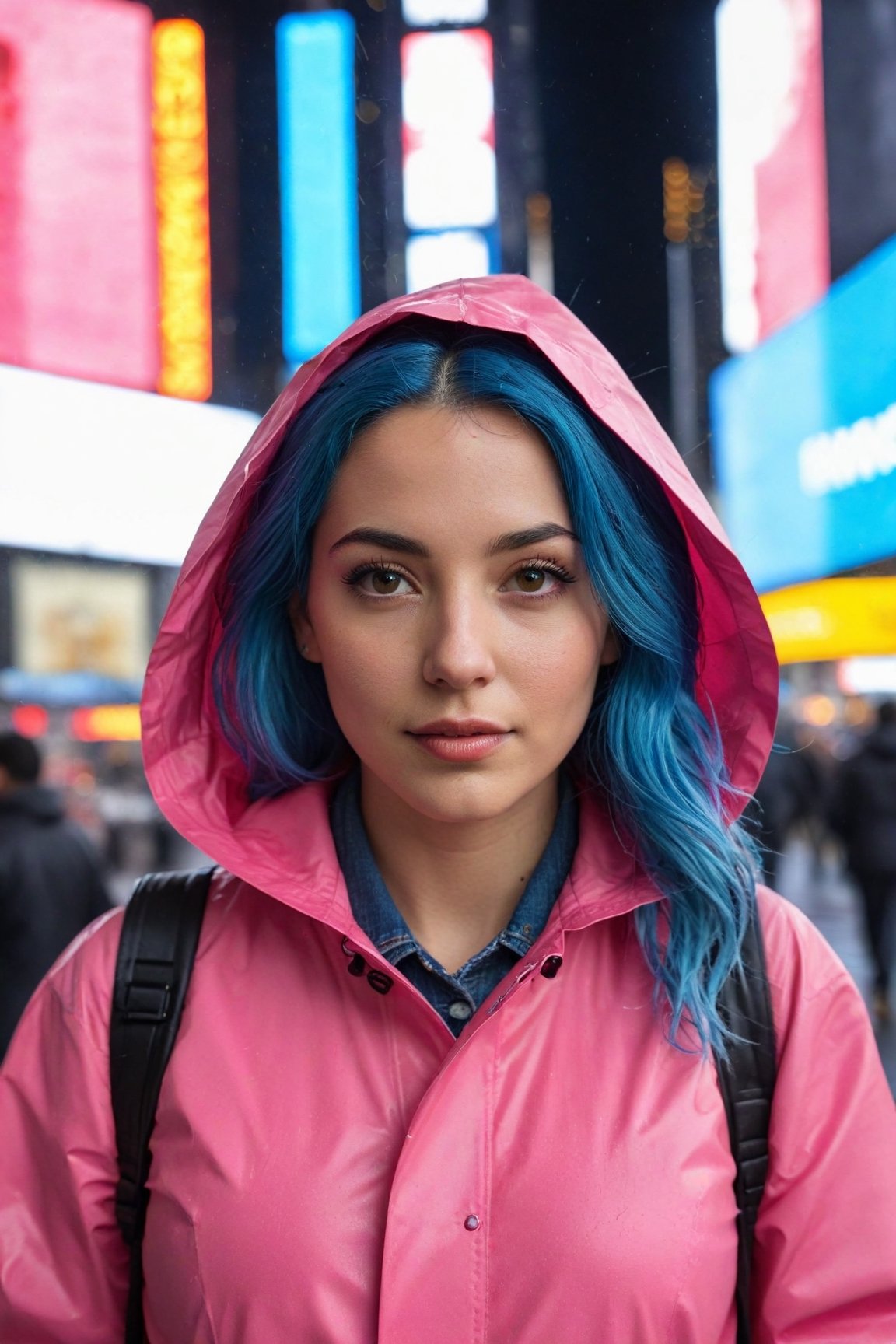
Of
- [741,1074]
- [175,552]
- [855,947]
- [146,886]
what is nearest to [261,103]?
[175,552]

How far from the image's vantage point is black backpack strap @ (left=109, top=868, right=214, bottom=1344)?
1361 millimetres

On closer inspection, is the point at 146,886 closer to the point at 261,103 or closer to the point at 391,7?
the point at 261,103

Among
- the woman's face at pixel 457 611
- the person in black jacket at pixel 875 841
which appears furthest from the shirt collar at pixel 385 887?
the person in black jacket at pixel 875 841

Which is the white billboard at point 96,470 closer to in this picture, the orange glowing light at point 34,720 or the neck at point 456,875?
the neck at point 456,875

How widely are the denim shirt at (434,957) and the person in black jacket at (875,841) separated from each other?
1377 millimetres

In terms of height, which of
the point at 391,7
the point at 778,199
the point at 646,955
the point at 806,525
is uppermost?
the point at 391,7

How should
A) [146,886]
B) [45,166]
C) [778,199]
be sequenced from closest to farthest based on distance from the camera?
1. [146,886]
2. [778,199]
3. [45,166]

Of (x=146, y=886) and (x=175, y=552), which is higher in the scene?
(x=175, y=552)

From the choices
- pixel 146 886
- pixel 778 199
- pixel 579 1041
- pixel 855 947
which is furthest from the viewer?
pixel 855 947

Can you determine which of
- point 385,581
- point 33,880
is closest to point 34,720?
point 33,880

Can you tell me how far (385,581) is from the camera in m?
1.31

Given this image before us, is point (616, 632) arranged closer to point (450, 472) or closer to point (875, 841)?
point (450, 472)

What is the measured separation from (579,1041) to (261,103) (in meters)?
1.70

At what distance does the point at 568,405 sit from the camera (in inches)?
52.9
